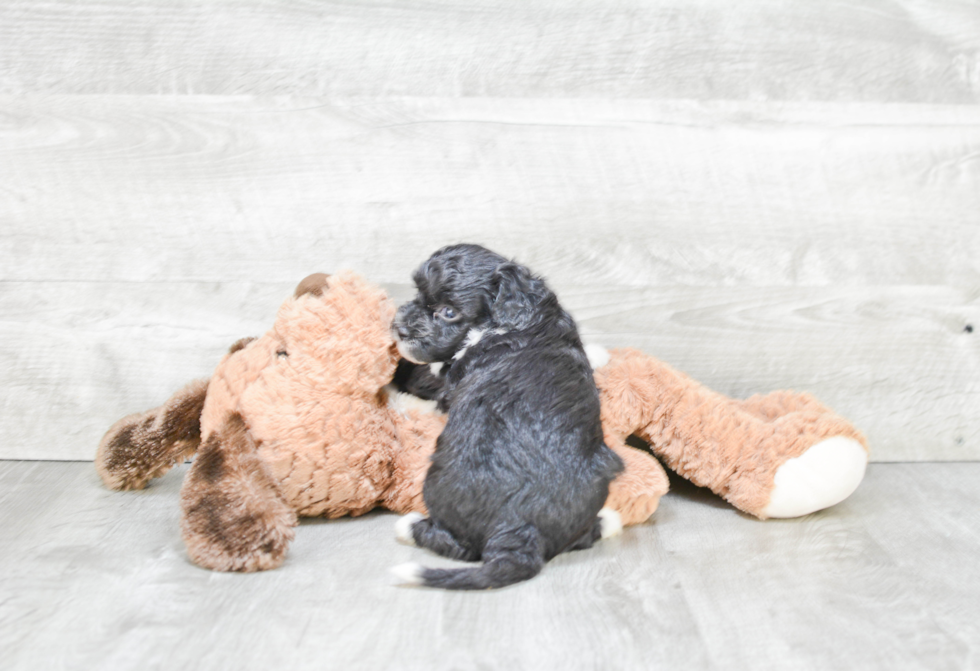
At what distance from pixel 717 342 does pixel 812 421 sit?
0.27 meters

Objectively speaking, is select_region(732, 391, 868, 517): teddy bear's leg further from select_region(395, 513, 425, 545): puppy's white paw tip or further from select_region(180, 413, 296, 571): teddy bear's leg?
select_region(180, 413, 296, 571): teddy bear's leg

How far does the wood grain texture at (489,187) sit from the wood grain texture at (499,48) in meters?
0.04

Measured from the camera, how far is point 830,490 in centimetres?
145

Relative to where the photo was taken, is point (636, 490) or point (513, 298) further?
point (636, 490)

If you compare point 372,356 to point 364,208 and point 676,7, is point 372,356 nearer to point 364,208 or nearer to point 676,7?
point 364,208

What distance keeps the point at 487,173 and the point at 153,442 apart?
2.50 ft

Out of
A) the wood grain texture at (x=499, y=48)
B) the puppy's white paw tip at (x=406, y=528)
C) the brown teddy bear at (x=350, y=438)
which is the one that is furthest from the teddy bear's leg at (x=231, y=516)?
the wood grain texture at (x=499, y=48)

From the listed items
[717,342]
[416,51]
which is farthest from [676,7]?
[717,342]

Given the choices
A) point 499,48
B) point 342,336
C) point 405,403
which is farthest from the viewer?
point 499,48

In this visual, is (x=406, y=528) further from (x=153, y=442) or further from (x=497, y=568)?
(x=153, y=442)

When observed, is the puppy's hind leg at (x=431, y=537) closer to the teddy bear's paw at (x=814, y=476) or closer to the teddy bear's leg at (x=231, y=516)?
the teddy bear's leg at (x=231, y=516)

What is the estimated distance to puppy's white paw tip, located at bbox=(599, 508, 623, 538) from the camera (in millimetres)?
1370

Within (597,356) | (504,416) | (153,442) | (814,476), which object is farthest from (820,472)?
(153,442)

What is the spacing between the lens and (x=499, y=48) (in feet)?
5.29
